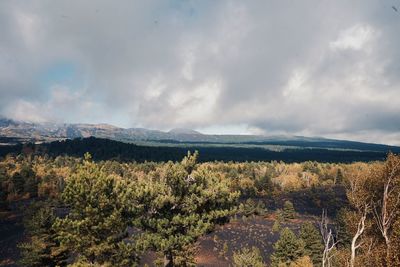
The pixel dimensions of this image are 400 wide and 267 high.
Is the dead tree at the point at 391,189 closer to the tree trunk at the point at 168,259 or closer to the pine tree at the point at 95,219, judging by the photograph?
the tree trunk at the point at 168,259

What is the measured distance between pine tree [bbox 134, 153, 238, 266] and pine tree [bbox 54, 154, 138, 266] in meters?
1.63

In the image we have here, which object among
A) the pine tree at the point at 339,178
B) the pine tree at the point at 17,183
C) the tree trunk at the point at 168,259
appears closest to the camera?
the tree trunk at the point at 168,259

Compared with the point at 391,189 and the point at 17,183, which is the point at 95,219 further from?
the point at 17,183

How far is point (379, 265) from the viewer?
74.2 feet

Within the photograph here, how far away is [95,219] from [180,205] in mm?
5627

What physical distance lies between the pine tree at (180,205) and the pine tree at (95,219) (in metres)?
1.63

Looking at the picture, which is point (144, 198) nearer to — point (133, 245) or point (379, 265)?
point (133, 245)

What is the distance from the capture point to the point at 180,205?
2462cm

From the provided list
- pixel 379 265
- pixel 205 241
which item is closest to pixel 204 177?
pixel 379 265

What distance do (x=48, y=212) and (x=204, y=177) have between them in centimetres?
1831

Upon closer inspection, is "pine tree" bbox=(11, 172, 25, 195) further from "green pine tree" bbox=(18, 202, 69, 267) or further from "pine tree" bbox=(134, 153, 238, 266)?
"pine tree" bbox=(134, 153, 238, 266)

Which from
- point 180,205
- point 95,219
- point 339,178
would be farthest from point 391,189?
point 339,178

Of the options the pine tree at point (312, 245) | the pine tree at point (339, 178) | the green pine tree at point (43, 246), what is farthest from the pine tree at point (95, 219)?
the pine tree at point (339, 178)

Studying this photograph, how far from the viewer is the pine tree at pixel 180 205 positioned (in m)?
23.4
